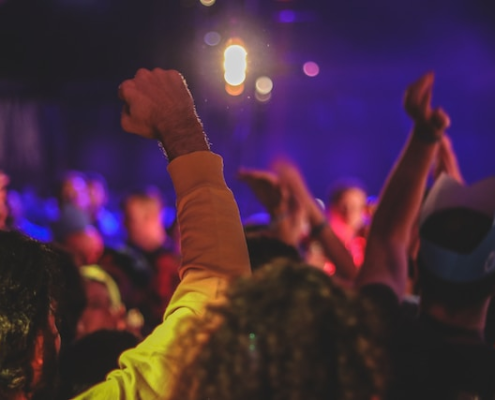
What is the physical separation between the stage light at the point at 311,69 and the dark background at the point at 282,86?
90 millimetres

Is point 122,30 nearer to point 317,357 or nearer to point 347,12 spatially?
point 347,12

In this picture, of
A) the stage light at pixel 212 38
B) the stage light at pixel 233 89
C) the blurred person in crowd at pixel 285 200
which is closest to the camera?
the blurred person in crowd at pixel 285 200

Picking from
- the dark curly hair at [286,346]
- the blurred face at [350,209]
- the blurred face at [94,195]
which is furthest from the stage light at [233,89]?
the blurred face at [94,195]

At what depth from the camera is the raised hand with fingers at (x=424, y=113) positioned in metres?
2.12

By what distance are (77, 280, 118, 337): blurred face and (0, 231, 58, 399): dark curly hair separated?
180cm

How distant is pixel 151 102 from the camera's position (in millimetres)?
1525

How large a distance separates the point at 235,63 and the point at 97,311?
1.23m

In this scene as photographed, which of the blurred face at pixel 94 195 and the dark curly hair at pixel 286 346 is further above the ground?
the dark curly hair at pixel 286 346

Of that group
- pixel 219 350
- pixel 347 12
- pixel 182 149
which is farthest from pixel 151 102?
pixel 347 12

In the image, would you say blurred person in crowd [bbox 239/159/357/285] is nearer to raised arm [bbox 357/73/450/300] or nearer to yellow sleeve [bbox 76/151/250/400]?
raised arm [bbox 357/73/450/300]

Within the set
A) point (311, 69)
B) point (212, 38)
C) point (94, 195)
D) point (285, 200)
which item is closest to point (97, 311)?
point (285, 200)

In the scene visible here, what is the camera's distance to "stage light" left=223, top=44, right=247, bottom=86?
131 inches

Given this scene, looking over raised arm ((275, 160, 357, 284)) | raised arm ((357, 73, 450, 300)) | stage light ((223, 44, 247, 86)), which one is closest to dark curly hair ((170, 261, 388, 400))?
raised arm ((357, 73, 450, 300))

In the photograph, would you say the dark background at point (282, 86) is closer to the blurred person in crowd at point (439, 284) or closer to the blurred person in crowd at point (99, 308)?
the blurred person in crowd at point (99, 308)
